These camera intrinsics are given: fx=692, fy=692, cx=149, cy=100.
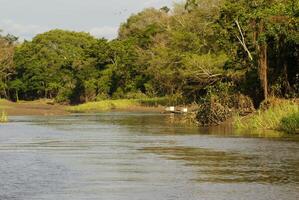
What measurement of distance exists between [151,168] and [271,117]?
705 inches

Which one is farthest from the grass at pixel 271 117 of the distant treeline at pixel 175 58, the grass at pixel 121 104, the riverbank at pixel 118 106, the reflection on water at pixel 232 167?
the grass at pixel 121 104

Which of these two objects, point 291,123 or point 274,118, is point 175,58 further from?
point 291,123

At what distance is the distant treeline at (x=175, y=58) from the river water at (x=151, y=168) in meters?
12.7

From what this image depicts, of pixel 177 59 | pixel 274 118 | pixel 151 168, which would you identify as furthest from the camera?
pixel 177 59

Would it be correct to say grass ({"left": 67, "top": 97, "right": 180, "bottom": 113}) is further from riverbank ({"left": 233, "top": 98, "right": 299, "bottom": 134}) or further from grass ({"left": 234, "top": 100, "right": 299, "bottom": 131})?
grass ({"left": 234, "top": 100, "right": 299, "bottom": 131})

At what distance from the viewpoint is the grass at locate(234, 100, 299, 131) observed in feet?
113

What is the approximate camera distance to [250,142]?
92.9ft

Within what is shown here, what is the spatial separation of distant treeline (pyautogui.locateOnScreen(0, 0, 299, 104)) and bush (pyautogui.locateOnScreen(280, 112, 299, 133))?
7078 millimetres

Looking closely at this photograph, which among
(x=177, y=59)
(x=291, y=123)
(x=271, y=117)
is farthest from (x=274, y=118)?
(x=177, y=59)

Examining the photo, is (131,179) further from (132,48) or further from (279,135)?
(132,48)

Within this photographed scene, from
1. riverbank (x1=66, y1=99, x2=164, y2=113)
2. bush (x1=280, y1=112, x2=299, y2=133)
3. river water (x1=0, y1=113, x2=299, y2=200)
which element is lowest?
river water (x1=0, y1=113, x2=299, y2=200)

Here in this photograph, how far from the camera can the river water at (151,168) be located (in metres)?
14.6

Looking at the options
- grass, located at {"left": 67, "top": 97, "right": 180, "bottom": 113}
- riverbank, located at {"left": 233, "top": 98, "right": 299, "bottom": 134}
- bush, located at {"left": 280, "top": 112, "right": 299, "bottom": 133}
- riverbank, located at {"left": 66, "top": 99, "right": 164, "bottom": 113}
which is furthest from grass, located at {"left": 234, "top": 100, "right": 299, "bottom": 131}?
grass, located at {"left": 67, "top": 97, "right": 180, "bottom": 113}

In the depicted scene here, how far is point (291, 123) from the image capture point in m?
33.1
